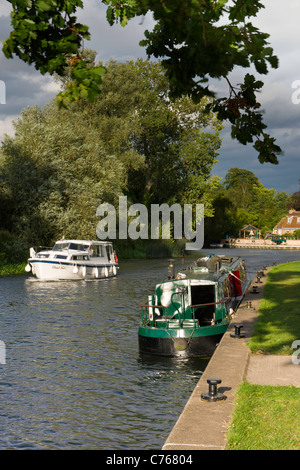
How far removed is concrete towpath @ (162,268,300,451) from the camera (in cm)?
756

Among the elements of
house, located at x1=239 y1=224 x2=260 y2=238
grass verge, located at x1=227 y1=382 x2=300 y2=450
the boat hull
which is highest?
house, located at x1=239 y1=224 x2=260 y2=238

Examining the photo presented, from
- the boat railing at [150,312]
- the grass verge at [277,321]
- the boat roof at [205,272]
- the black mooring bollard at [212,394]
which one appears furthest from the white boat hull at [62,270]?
the black mooring bollard at [212,394]

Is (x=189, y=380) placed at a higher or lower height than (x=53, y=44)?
lower

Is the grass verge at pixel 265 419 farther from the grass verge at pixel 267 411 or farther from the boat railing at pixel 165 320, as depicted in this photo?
the boat railing at pixel 165 320

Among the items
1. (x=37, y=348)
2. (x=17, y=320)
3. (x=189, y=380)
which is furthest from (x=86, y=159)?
(x=189, y=380)

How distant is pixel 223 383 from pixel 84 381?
5.56 m

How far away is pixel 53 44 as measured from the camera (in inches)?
297

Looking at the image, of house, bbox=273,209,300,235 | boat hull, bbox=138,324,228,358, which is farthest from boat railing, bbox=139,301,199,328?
house, bbox=273,209,300,235

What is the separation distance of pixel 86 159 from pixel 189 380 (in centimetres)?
3801

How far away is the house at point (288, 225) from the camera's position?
15362 centimetres

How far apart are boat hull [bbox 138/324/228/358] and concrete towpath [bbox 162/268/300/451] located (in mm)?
1220

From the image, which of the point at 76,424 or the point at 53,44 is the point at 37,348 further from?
the point at 53,44

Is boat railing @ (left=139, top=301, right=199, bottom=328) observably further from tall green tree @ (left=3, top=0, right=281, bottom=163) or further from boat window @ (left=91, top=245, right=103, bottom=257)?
boat window @ (left=91, top=245, right=103, bottom=257)
